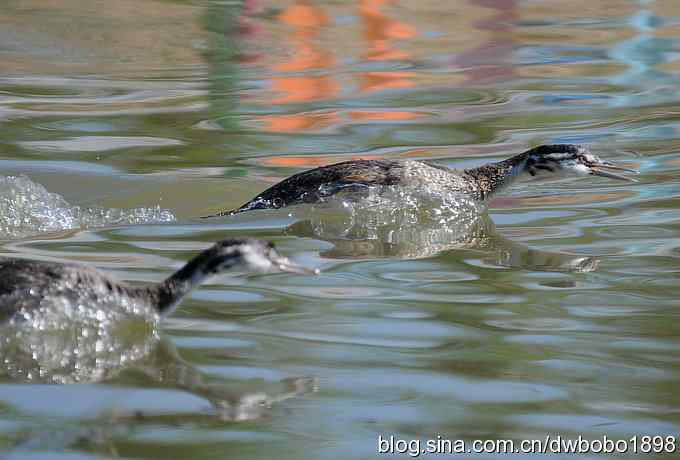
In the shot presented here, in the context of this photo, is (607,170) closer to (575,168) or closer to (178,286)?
(575,168)

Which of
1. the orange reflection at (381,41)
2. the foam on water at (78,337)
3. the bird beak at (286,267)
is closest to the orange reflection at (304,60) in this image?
the orange reflection at (381,41)

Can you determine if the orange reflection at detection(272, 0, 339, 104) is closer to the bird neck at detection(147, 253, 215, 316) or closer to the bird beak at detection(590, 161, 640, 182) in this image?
the bird beak at detection(590, 161, 640, 182)

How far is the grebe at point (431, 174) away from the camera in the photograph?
36.6 ft

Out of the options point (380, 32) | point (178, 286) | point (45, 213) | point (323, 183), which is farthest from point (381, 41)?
point (178, 286)

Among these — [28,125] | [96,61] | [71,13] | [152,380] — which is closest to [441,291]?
[152,380]

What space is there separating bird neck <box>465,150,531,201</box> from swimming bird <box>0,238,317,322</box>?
4.34 m

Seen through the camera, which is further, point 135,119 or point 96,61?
point 96,61

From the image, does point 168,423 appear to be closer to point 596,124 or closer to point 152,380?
point 152,380

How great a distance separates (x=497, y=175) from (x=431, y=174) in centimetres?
71

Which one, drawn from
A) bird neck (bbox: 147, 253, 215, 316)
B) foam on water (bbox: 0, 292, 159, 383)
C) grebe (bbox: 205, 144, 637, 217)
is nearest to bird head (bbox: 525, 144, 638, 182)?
grebe (bbox: 205, 144, 637, 217)

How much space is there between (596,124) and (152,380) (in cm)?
850

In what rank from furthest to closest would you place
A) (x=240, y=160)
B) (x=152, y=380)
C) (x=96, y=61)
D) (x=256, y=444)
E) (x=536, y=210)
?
1. (x=96, y=61)
2. (x=240, y=160)
3. (x=536, y=210)
4. (x=152, y=380)
5. (x=256, y=444)

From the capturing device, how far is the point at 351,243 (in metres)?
10.2

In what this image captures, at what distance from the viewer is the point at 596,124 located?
14367mm
